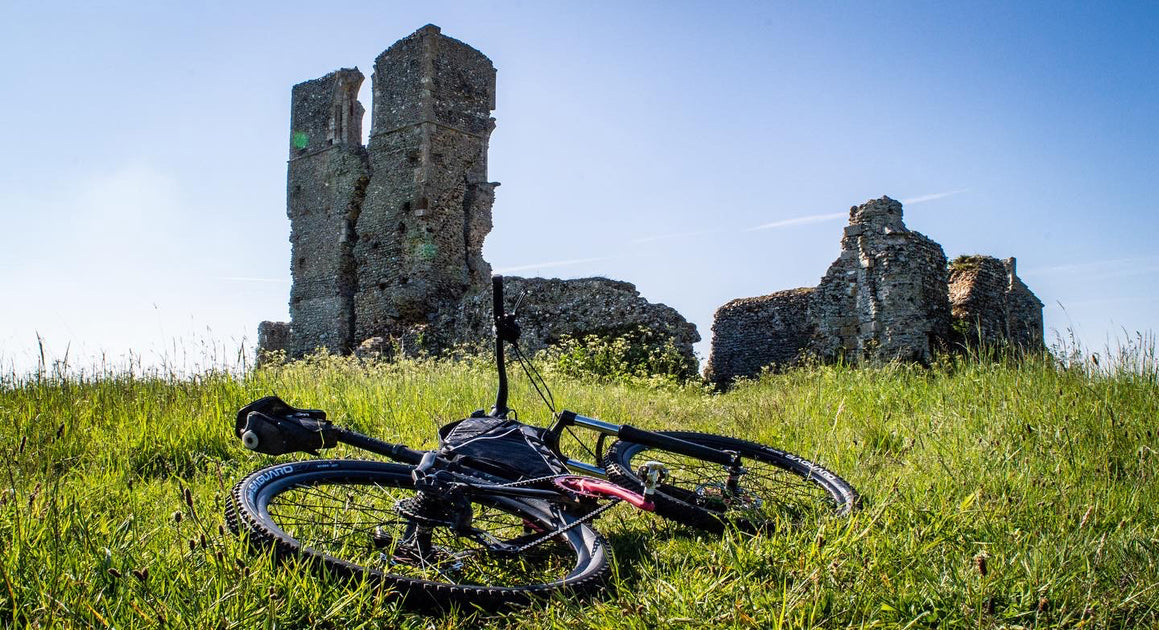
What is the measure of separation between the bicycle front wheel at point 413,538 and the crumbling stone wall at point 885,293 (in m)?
8.74

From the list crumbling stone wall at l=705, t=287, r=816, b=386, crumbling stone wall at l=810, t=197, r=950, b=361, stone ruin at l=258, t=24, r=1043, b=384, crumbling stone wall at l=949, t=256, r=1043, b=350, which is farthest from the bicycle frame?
crumbling stone wall at l=705, t=287, r=816, b=386

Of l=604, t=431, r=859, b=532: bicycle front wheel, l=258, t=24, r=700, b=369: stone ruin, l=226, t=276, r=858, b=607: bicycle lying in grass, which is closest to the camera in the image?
l=226, t=276, r=858, b=607: bicycle lying in grass

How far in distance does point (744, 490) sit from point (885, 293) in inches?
334

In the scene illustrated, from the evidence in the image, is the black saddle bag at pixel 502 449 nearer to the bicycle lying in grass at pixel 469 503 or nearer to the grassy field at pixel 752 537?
the bicycle lying in grass at pixel 469 503

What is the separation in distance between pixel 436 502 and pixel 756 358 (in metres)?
17.1

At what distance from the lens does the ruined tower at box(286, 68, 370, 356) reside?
1909cm

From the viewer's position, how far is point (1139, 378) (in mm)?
4758

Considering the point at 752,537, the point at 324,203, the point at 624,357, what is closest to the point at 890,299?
the point at 624,357

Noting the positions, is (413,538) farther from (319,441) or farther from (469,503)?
(319,441)

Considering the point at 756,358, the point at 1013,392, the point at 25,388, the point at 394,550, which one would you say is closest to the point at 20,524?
the point at 394,550

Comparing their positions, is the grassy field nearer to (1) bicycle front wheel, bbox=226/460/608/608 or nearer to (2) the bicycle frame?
(1) bicycle front wheel, bbox=226/460/608/608

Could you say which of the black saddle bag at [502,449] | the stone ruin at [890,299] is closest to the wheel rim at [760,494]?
the black saddle bag at [502,449]

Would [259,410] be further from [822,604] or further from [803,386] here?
[803,386]

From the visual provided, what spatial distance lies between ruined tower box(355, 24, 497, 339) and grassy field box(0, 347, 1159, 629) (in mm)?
11499
